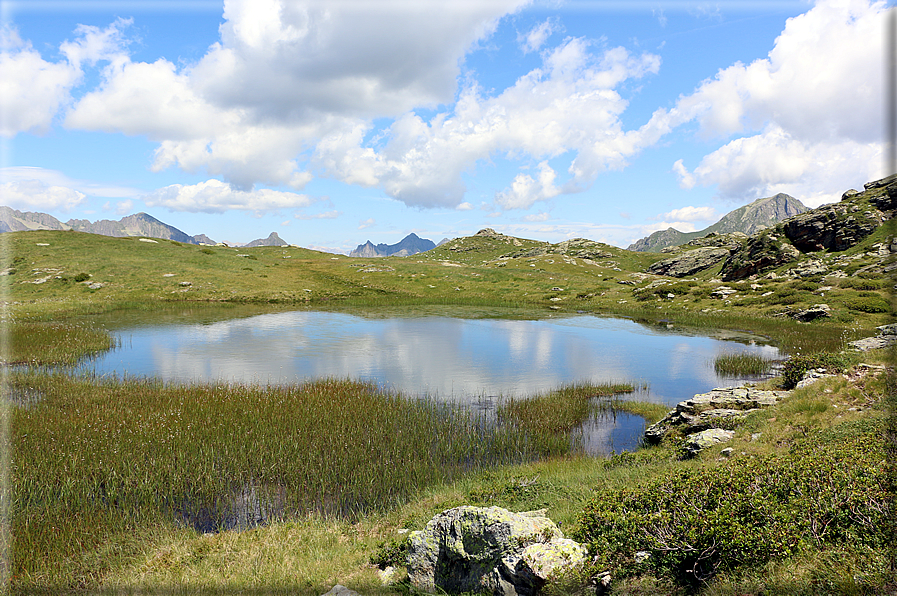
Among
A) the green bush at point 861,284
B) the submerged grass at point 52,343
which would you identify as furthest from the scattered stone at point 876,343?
the submerged grass at point 52,343

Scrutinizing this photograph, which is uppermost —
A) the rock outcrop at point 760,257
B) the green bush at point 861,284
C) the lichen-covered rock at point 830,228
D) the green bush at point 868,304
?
the lichen-covered rock at point 830,228

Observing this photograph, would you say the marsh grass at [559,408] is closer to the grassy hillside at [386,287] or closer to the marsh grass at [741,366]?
the marsh grass at [741,366]

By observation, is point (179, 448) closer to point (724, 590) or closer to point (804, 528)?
point (724, 590)

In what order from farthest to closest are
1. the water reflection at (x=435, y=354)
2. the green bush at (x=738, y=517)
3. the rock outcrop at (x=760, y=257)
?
1. the rock outcrop at (x=760, y=257)
2. the water reflection at (x=435, y=354)
3. the green bush at (x=738, y=517)

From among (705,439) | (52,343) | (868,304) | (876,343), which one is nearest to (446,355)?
(705,439)

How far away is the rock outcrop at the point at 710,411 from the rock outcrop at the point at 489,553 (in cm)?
1125

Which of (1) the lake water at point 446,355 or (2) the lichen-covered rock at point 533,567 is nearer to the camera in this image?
(2) the lichen-covered rock at point 533,567

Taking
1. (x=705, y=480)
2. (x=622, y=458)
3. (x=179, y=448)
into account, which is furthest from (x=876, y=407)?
(x=179, y=448)

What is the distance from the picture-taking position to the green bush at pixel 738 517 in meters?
6.77

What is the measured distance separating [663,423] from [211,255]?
104m

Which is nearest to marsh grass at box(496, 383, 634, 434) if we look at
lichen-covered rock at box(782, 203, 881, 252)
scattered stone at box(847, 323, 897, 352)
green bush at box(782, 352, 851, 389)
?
green bush at box(782, 352, 851, 389)

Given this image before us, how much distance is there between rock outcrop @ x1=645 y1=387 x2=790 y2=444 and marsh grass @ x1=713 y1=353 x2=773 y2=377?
11.0m

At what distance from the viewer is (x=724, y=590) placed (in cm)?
644

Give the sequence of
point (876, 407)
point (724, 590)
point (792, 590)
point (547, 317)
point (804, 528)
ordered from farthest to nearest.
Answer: point (547, 317) → point (876, 407) → point (804, 528) → point (724, 590) → point (792, 590)
